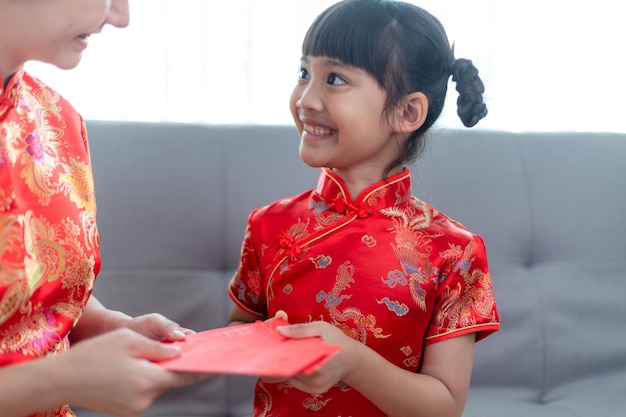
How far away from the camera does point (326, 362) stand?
95 cm

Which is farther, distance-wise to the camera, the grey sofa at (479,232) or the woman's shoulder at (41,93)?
the grey sofa at (479,232)

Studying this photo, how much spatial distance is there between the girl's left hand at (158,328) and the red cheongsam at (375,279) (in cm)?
21

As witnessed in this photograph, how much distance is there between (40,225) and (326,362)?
17.1 inches

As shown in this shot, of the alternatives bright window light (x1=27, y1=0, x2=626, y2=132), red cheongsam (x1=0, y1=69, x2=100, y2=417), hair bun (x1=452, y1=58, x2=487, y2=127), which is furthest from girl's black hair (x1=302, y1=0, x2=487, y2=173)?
bright window light (x1=27, y1=0, x2=626, y2=132)

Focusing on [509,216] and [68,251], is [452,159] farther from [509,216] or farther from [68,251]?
[68,251]

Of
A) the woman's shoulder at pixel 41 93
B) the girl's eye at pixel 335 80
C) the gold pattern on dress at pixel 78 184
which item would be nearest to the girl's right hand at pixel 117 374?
the gold pattern on dress at pixel 78 184

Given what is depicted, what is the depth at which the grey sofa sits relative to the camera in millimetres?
1566

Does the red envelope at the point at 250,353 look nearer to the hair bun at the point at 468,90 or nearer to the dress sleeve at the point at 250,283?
the dress sleeve at the point at 250,283

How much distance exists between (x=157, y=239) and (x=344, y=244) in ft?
1.82

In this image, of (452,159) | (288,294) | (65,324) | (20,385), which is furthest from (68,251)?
(452,159)

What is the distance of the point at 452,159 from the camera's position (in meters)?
1.71

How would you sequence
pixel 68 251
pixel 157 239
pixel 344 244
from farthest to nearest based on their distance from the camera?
pixel 157 239, pixel 344 244, pixel 68 251

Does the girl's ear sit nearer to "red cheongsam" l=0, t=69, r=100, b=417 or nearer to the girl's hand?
the girl's hand

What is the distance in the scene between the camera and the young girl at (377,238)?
116 centimetres
